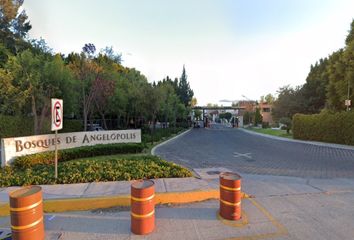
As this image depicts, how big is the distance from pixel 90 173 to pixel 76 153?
4.06m

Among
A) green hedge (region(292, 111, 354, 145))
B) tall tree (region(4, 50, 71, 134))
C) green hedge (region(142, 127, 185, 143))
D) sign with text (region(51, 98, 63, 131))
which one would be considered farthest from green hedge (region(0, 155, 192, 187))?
green hedge (region(292, 111, 354, 145))

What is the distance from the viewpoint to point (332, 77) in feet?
86.7

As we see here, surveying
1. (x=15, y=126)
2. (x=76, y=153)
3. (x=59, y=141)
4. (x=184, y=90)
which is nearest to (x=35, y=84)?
(x=15, y=126)

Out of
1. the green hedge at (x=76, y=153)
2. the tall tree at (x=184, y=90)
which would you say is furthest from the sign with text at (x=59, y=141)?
the tall tree at (x=184, y=90)

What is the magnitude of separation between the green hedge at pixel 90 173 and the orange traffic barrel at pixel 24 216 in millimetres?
3807

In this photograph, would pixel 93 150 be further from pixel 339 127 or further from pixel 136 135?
pixel 339 127

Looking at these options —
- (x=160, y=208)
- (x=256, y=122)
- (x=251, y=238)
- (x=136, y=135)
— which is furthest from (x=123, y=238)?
(x=256, y=122)

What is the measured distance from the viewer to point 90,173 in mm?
8148

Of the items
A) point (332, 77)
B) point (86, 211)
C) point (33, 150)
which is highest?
point (332, 77)

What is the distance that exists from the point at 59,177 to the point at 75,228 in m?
3.38

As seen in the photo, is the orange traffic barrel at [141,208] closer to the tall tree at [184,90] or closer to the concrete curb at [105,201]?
the concrete curb at [105,201]

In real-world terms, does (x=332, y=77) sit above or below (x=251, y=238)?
above

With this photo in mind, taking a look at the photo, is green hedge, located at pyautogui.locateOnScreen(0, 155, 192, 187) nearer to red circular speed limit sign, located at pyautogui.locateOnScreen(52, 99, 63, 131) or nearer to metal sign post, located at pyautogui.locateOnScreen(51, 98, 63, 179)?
metal sign post, located at pyautogui.locateOnScreen(51, 98, 63, 179)

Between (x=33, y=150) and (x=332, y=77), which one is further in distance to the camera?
(x=332, y=77)
